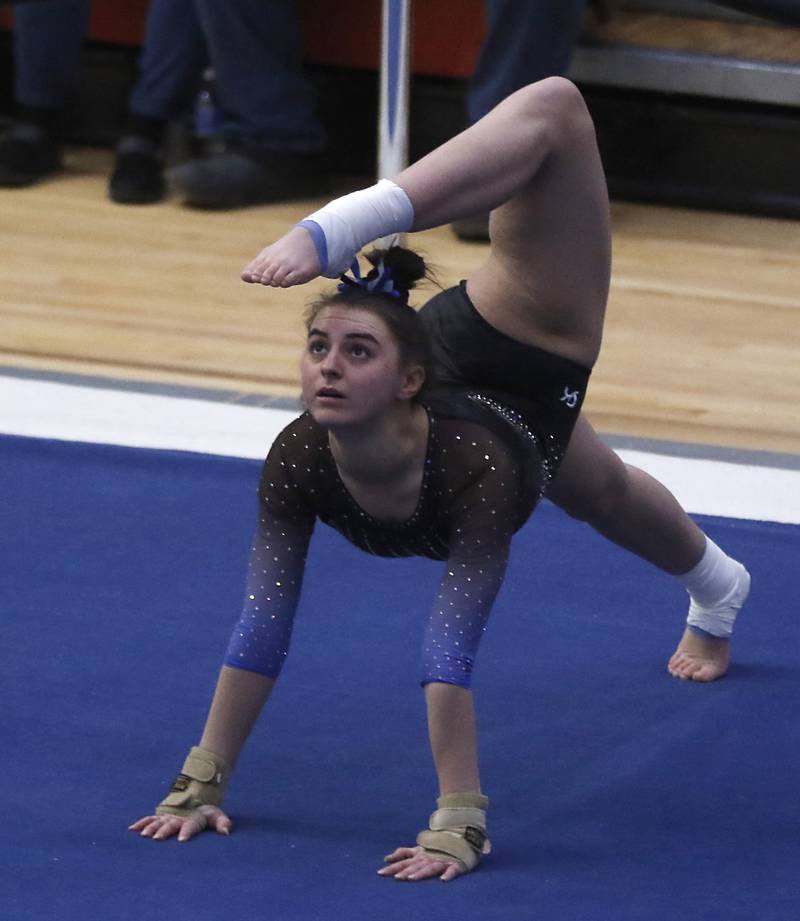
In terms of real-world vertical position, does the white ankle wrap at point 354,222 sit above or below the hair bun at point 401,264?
above

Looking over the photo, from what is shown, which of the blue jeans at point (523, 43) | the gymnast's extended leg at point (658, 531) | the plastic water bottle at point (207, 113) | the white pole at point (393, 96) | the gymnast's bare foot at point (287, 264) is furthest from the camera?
the plastic water bottle at point (207, 113)

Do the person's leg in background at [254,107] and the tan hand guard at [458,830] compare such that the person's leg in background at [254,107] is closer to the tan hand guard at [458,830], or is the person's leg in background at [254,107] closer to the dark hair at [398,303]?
the dark hair at [398,303]

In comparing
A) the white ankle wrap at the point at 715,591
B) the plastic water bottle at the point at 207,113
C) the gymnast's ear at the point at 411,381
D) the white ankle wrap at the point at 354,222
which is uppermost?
the white ankle wrap at the point at 354,222

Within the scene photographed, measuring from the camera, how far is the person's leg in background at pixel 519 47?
3621mm

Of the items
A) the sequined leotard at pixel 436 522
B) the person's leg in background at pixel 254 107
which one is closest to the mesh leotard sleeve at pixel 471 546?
the sequined leotard at pixel 436 522

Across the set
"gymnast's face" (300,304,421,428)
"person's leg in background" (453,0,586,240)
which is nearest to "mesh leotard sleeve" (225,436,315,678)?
"gymnast's face" (300,304,421,428)

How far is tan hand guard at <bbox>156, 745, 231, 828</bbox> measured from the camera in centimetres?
160

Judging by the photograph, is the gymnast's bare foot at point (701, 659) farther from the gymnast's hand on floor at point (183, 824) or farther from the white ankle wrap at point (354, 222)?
the white ankle wrap at point (354, 222)

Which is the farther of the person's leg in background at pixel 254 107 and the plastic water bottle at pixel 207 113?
the plastic water bottle at pixel 207 113

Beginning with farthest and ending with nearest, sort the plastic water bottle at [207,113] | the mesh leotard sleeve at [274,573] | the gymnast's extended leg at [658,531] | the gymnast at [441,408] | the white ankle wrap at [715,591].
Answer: the plastic water bottle at [207,113] → the white ankle wrap at [715,591] → the gymnast's extended leg at [658,531] → the mesh leotard sleeve at [274,573] → the gymnast at [441,408]

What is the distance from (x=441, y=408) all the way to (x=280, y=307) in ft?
5.70

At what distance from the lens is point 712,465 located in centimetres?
259

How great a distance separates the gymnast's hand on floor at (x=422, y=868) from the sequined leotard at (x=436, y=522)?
0.51 feet

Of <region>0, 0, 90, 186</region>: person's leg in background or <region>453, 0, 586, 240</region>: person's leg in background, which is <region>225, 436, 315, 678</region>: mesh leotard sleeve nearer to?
<region>453, 0, 586, 240</region>: person's leg in background
